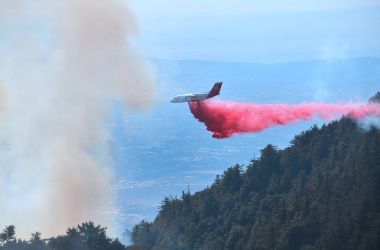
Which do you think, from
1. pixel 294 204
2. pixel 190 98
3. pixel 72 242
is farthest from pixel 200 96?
pixel 72 242

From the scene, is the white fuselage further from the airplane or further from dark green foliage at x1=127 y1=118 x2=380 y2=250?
dark green foliage at x1=127 y1=118 x2=380 y2=250

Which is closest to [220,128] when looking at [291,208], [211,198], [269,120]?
[269,120]

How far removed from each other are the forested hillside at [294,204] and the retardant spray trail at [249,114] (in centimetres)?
1041

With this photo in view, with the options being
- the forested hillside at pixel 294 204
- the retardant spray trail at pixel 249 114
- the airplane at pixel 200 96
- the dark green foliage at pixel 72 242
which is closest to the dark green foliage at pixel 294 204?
the forested hillside at pixel 294 204

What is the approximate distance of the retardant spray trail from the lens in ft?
406

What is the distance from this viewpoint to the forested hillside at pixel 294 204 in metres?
118

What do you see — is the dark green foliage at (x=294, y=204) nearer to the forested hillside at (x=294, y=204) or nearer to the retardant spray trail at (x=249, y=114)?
the forested hillside at (x=294, y=204)

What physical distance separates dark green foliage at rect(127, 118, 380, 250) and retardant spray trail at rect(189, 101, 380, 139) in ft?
34.4

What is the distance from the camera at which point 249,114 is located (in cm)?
12812

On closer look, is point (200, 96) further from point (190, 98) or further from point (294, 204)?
point (294, 204)

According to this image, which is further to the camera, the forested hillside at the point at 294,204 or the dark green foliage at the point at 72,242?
the forested hillside at the point at 294,204

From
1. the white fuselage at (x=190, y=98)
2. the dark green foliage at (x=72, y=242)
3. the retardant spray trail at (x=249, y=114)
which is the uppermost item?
the white fuselage at (x=190, y=98)

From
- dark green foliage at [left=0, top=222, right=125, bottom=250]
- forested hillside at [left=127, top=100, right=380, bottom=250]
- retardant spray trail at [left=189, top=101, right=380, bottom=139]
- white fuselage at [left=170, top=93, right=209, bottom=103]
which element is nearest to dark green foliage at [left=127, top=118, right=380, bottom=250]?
forested hillside at [left=127, top=100, right=380, bottom=250]

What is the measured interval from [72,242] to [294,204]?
124ft
